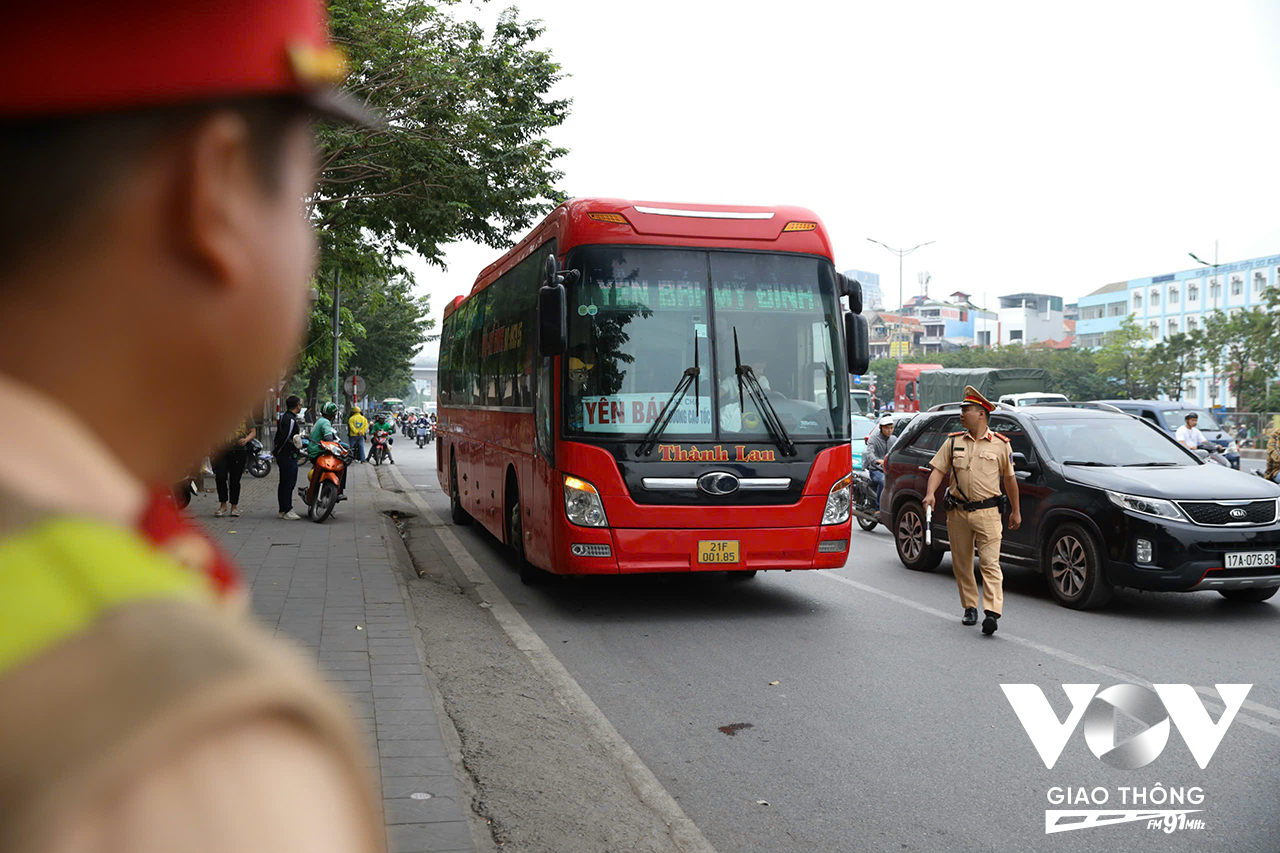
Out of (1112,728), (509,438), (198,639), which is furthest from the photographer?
(509,438)

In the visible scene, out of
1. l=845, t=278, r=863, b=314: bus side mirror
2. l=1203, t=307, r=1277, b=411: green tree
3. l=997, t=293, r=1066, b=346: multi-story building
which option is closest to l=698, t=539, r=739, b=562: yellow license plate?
l=845, t=278, r=863, b=314: bus side mirror

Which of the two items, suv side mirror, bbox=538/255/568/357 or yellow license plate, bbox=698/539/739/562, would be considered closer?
suv side mirror, bbox=538/255/568/357

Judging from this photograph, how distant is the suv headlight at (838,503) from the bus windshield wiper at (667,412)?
59.6 inches

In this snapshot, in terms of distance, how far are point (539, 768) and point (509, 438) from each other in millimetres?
6314

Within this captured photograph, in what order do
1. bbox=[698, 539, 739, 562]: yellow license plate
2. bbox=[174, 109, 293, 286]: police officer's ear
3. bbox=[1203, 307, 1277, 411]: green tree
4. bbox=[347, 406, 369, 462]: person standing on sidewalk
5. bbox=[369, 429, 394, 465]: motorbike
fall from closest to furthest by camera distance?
bbox=[174, 109, 293, 286]: police officer's ear → bbox=[698, 539, 739, 562]: yellow license plate → bbox=[347, 406, 369, 462]: person standing on sidewalk → bbox=[369, 429, 394, 465]: motorbike → bbox=[1203, 307, 1277, 411]: green tree

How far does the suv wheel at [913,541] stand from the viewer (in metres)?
12.4

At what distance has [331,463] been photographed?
1571 cm

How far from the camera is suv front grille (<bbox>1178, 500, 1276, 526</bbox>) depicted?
951 centimetres

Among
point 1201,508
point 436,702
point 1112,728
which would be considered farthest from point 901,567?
point 436,702

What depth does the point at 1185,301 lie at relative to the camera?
95250mm

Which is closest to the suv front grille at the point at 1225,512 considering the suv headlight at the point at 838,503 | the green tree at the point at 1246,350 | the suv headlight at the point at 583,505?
the suv headlight at the point at 838,503

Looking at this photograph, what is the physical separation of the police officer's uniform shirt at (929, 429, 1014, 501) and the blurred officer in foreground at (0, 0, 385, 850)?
28.2ft

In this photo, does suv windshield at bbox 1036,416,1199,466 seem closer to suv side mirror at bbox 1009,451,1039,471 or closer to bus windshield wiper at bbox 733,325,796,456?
suv side mirror at bbox 1009,451,1039,471

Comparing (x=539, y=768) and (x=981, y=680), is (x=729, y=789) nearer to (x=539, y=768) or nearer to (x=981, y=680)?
(x=539, y=768)
